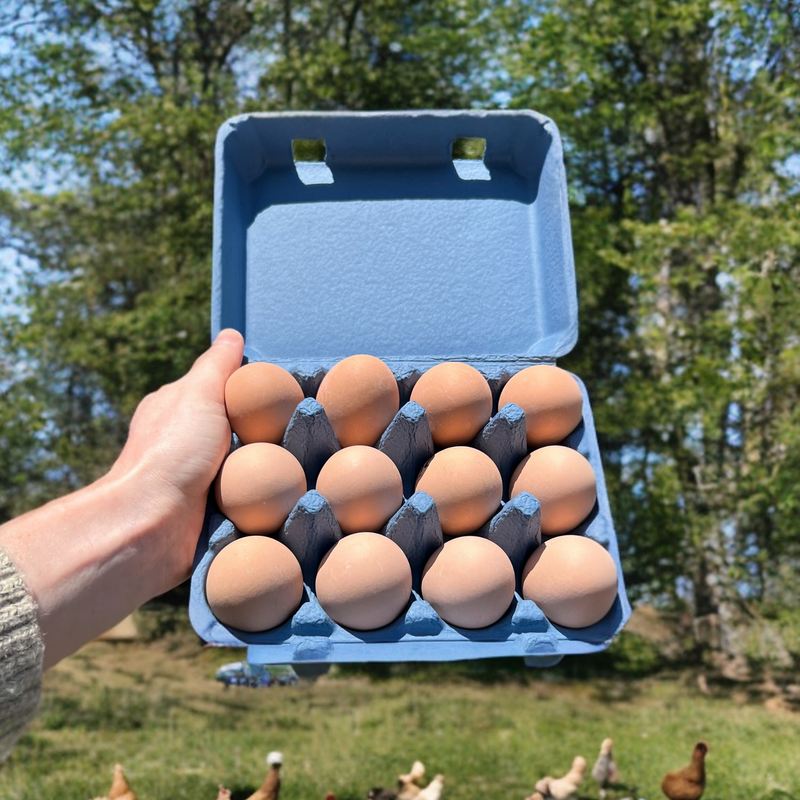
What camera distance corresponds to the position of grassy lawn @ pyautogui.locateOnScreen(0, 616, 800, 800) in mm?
3582

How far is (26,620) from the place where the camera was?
1.39m

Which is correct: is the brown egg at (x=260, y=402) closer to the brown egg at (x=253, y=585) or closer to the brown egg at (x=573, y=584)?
the brown egg at (x=253, y=585)

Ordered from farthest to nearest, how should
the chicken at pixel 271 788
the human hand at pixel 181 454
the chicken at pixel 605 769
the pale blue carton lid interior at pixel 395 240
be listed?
the chicken at pixel 605 769 < the chicken at pixel 271 788 < the pale blue carton lid interior at pixel 395 240 < the human hand at pixel 181 454

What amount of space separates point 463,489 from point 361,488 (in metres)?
0.24

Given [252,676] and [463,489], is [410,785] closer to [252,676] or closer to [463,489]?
[252,676]

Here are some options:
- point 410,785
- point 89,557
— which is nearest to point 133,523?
point 89,557

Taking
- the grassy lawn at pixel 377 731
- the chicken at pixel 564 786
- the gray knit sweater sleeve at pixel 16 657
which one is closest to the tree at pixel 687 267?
the grassy lawn at pixel 377 731

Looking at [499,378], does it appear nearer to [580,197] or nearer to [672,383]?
[672,383]

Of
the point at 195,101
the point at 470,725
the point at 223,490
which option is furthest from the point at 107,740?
the point at 195,101

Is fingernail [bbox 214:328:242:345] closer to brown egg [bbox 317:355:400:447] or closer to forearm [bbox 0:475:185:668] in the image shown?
brown egg [bbox 317:355:400:447]

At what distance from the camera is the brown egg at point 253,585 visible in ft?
5.13

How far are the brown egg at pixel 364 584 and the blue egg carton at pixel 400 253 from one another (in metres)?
0.32

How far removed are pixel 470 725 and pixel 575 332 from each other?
2.77 meters

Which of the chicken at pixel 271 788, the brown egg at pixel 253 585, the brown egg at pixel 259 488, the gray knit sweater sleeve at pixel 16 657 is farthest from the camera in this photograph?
the chicken at pixel 271 788
